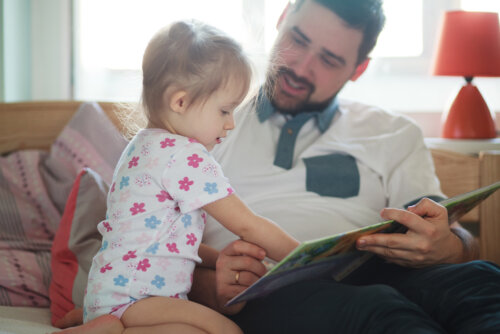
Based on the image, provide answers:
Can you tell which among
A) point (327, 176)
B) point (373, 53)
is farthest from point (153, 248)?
point (373, 53)

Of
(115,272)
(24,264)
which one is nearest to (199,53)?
(115,272)

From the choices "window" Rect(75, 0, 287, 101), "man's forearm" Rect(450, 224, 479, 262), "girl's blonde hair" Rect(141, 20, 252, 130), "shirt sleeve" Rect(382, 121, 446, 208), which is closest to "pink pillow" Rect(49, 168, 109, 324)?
"girl's blonde hair" Rect(141, 20, 252, 130)

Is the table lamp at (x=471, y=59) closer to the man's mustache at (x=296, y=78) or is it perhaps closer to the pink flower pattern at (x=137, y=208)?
the man's mustache at (x=296, y=78)

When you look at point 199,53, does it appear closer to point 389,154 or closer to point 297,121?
point 297,121

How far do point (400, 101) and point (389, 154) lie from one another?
44.8 inches

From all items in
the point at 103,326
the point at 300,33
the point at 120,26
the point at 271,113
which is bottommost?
the point at 103,326

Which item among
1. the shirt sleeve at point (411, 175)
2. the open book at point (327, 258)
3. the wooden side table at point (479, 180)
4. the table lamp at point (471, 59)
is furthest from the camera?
the table lamp at point (471, 59)

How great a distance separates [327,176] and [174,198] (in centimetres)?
59

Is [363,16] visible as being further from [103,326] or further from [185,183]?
[103,326]

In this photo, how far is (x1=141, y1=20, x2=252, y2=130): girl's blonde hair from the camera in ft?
3.06

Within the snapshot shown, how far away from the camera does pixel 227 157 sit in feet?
4.68

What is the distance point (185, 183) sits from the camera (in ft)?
2.95

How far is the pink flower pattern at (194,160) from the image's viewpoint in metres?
0.91

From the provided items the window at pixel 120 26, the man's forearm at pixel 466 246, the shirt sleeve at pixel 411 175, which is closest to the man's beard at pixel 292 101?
the shirt sleeve at pixel 411 175
